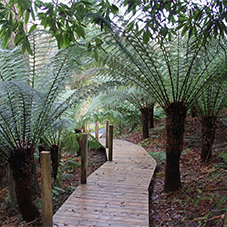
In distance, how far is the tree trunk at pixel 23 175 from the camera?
2789mm

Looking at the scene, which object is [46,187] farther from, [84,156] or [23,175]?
[84,156]

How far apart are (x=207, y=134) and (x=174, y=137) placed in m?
1.34

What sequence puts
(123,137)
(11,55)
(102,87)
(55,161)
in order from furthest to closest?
(123,137), (55,161), (102,87), (11,55)

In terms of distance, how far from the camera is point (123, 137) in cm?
939

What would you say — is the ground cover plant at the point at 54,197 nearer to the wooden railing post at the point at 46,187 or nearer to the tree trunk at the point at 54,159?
the tree trunk at the point at 54,159

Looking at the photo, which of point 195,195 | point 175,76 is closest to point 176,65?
point 175,76

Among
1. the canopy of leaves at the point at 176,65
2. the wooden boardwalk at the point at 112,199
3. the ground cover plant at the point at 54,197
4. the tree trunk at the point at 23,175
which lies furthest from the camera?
the ground cover plant at the point at 54,197

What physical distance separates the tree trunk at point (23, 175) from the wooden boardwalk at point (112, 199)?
1.47 ft

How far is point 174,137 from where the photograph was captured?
3199 mm

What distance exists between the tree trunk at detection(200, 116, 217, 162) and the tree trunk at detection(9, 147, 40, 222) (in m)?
3.09

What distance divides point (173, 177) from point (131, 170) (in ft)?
4.32

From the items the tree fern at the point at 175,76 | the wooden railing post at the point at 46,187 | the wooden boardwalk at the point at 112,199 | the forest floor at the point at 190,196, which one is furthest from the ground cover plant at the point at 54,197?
the tree fern at the point at 175,76

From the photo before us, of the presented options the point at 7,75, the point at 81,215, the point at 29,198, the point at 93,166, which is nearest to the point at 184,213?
the point at 81,215

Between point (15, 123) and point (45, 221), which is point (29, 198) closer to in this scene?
point (45, 221)
